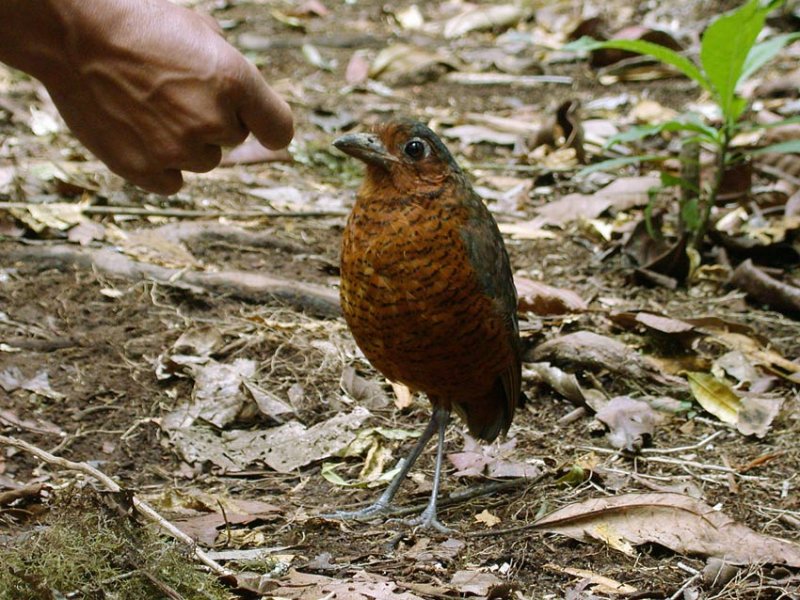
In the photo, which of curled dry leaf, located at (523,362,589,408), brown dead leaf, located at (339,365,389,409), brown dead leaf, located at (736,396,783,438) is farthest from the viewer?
brown dead leaf, located at (339,365,389,409)

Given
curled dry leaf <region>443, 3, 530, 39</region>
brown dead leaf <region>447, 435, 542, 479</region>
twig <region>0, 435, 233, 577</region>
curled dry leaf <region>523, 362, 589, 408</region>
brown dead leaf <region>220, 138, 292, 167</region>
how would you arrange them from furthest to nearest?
curled dry leaf <region>443, 3, 530, 39</region> < brown dead leaf <region>220, 138, 292, 167</region> < curled dry leaf <region>523, 362, 589, 408</region> < brown dead leaf <region>447, 435, 542, 479</region> < twig <region>0, 435, 233, 577</region>

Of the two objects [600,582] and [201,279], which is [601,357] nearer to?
[600,582]


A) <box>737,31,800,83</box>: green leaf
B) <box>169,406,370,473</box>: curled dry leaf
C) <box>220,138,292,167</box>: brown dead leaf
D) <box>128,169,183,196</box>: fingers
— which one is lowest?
<box>169,406,370,473</box>: curled dry leaf

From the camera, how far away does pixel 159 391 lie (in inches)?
164

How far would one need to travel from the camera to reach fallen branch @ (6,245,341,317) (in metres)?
4.87

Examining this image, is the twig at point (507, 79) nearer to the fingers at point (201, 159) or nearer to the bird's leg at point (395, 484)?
the bird's leg at point (395, 484)

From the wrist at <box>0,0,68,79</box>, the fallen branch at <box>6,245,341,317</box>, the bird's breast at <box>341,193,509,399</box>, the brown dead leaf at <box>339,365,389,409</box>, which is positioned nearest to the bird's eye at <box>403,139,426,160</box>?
the bird's breast at <box>341,193,509,399</box>

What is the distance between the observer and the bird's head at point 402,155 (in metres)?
3.46

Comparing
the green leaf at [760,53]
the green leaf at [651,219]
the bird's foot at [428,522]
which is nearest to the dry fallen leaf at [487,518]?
the bird's foot at [428,522]

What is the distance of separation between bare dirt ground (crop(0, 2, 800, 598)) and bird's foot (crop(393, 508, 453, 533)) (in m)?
0.06

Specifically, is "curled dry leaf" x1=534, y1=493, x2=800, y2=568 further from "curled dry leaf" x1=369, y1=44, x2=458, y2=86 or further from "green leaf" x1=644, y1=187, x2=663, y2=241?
"curled dry leaf" x1=369, y1=44, x2=458, y2=86

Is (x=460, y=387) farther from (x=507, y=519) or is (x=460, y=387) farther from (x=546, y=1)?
(x=546, y=1)

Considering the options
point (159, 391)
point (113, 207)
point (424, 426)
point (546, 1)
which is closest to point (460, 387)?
point (424, 426)

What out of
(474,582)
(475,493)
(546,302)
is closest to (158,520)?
→ (474,582)
